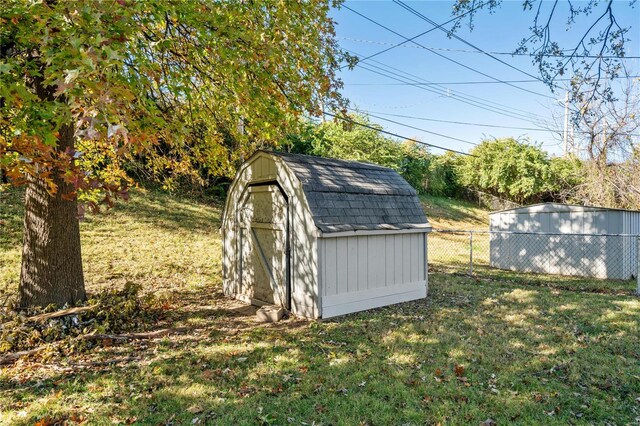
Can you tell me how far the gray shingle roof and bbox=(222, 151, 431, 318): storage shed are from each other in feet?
0.07

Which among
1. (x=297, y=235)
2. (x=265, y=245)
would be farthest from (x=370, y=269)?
(x=265, y=245)

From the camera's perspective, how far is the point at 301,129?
641cm

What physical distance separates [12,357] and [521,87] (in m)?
16.0

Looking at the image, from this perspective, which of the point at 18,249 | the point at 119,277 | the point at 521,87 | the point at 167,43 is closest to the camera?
the point at 167,43

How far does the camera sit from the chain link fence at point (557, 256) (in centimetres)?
948

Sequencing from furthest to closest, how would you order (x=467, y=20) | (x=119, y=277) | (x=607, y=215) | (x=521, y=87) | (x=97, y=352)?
(x=521, y=87) < (x=607, y=215) < (x=119, y=277) < (x=97, y=352) < (x=467, y=20)

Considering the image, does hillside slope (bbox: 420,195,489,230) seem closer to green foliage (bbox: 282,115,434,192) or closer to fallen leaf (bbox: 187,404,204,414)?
green foliage (bbox: 282,115,434,192)

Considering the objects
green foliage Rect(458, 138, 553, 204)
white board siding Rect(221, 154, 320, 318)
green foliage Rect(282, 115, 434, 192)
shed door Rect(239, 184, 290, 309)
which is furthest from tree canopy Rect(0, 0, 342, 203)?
green foliage Rect(458, 138, 553, 204)

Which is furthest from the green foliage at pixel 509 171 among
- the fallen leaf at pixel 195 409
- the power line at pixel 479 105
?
the fallen leaf at pixel 195 409

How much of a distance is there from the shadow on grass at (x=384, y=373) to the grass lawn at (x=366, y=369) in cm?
2

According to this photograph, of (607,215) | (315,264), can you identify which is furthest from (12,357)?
(607,215)

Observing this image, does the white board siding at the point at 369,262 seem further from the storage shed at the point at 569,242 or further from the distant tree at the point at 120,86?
the storage shed at the point at 569,242

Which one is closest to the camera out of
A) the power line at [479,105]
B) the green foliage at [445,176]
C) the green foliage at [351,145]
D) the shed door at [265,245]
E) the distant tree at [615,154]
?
the shed door at [265,245]

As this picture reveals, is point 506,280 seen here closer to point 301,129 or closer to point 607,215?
point 607,215
